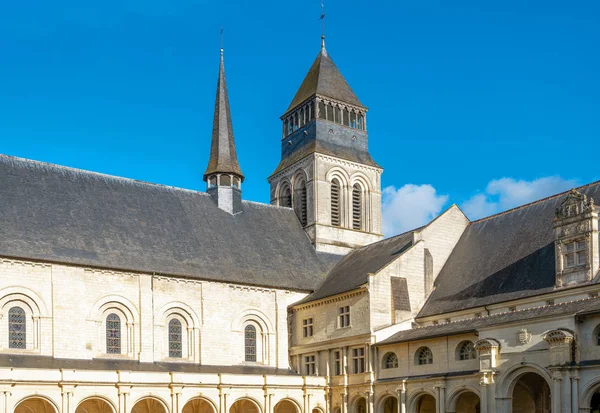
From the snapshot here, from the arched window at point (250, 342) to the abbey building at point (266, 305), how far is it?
15cm

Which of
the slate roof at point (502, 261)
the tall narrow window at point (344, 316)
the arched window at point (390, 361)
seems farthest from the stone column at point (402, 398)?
the tall narrow window at point (344, 316)

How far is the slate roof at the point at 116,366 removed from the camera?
36.9 meters

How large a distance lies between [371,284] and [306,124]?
1841 centimetres

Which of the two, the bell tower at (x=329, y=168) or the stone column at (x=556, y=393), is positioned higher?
the bell tower at (x=329, y=168)

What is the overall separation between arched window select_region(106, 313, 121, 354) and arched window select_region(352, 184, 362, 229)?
20.6 meters

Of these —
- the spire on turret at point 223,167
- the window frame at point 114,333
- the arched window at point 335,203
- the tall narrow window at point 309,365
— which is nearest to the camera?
the window frame at point 114,333

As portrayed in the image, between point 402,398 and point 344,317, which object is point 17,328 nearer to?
point 344,317

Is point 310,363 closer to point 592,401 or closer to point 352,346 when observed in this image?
point 352,346

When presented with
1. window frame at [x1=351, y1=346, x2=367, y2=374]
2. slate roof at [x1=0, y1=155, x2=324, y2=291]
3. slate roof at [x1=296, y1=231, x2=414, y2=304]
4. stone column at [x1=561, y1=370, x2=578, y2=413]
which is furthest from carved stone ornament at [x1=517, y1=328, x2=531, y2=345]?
slate roof at [x1=0, y1=155, x2=324, y2=291]

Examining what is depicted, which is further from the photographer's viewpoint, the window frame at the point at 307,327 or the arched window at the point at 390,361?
the window frame at the point at 307,327

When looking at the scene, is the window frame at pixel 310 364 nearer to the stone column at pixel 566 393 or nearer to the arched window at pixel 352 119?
the stone column at pixel 566 393

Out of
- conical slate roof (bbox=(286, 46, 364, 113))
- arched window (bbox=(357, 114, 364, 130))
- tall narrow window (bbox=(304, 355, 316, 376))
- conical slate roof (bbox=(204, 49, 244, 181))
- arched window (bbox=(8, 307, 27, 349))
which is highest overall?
conical slate roof (bbox=(286, 46, 364, 113))

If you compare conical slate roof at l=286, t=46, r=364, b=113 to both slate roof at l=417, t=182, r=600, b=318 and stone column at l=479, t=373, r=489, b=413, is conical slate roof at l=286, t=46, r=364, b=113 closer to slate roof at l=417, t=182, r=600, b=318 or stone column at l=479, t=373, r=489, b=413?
slate roof at l=417, t=182, r=600, b=318

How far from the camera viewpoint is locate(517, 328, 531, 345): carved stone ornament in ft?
107
